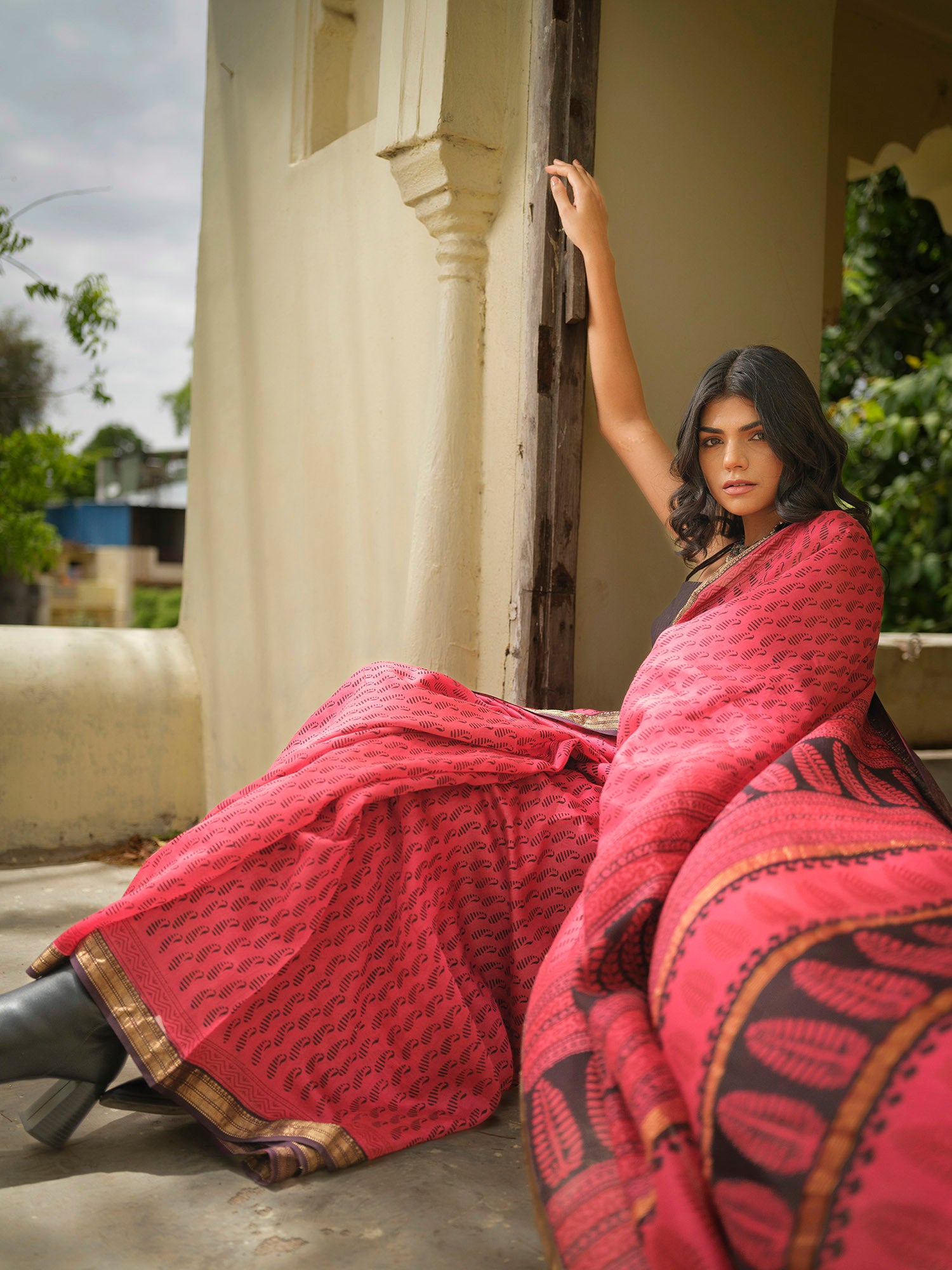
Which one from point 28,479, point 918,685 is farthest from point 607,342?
point 28,479

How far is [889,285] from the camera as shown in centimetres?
763

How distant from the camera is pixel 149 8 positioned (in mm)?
29312

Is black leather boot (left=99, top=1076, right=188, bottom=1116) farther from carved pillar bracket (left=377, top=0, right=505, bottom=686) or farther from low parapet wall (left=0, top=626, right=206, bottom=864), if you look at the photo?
low parapet wall (left=0, top=626, right=206, bottom=864)

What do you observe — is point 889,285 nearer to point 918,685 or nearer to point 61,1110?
point 918,685

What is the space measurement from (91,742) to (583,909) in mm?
3119

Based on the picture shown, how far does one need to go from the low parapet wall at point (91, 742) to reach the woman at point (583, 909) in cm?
227

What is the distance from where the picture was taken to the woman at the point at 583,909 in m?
1.10

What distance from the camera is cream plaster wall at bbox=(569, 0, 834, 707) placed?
2.97 meters

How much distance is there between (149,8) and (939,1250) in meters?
34.9

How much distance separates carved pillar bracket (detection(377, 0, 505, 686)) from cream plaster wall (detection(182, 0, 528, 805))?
0.15ft

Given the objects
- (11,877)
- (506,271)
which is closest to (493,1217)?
(506,271)

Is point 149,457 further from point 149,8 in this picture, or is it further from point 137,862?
point 137,862

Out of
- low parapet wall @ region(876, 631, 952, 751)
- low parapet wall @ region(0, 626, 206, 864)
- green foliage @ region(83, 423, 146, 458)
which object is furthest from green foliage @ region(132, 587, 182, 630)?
low parapet wall @ region(876, 631, 952, 751)

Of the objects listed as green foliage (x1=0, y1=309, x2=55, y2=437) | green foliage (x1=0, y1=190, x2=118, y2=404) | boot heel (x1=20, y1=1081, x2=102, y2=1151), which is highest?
green foliage (x1=0, y1=309, x2=55, y2=437)
